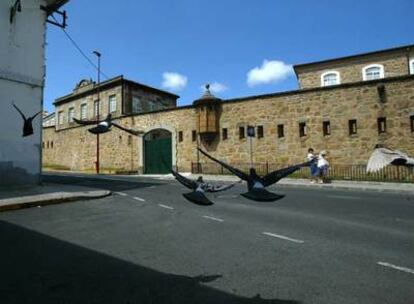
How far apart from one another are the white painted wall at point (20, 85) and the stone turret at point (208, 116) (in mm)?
11800

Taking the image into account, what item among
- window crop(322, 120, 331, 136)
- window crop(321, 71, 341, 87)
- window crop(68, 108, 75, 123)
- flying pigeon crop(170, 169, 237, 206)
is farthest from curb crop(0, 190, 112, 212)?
window crop(68, 108, 75, 123)

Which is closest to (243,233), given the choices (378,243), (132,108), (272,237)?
(272,237)

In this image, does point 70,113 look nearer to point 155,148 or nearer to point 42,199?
point 155,148

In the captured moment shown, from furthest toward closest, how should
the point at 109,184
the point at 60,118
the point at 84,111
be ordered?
1. the point at 60,118
2. the point at 84,111
3. the point at 109,184

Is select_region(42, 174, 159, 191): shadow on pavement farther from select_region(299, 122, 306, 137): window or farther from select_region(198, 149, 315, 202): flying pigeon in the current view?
select_region(198, 149, 315, 202): flying pigeon

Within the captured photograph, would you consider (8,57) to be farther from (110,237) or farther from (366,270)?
(366,270)

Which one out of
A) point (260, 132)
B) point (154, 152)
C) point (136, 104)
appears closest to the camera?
point (260, 132)

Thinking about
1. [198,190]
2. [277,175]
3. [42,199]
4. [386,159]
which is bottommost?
[42,199]

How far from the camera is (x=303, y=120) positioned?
2233 centimetres

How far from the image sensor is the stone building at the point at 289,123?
20.2m

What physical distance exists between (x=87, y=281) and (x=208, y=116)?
828 inches

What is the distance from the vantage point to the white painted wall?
14.3 metres

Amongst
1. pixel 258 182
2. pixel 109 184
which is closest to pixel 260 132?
pixel 109 184

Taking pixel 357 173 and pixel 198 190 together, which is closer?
pixel 198 190
